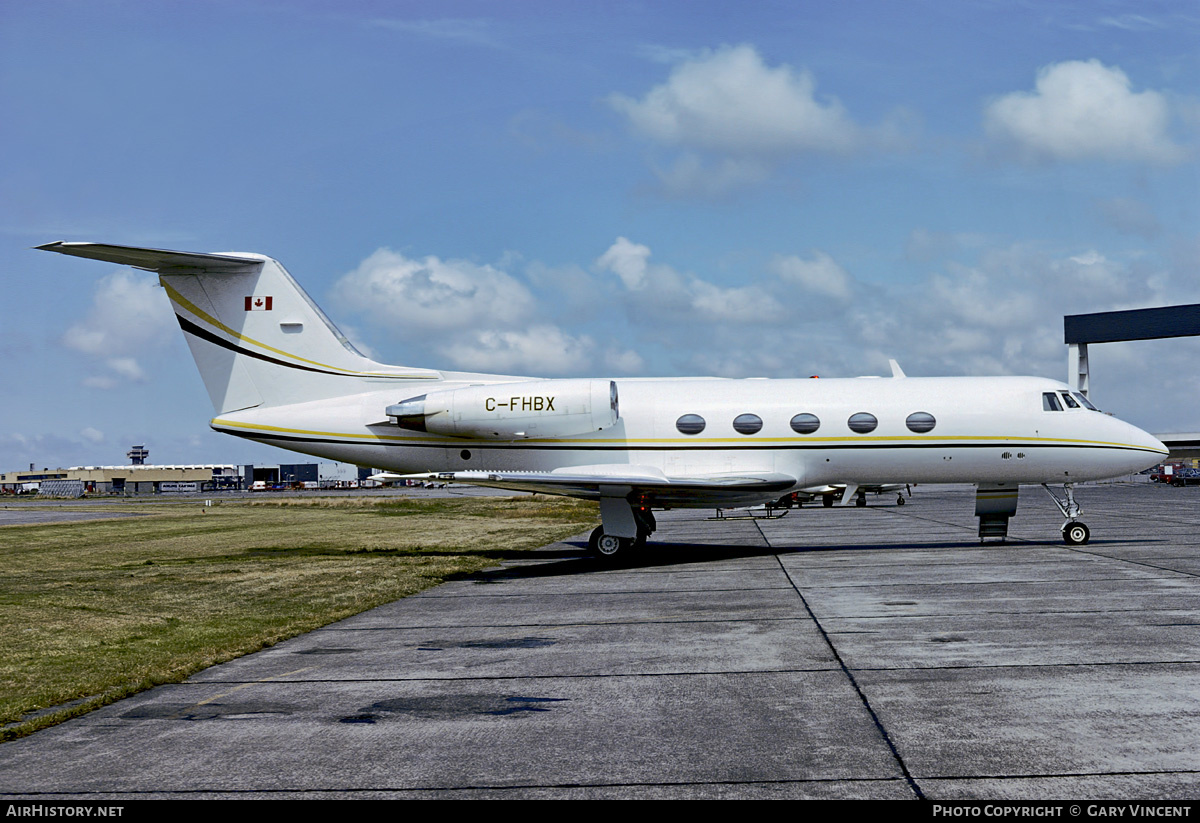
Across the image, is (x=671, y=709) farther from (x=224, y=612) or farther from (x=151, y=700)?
(x=224, y=612)

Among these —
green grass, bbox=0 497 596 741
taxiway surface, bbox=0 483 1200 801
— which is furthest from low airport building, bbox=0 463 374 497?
taxiway surface, bbox=0 483 1200 801

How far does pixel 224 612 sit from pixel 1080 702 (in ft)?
35.7

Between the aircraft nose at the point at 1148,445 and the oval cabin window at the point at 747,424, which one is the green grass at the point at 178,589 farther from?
the aircraft nose at the point at 1148,445

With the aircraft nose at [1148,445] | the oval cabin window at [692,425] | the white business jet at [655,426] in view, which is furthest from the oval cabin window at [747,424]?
the aircraft nose at [1148,445]

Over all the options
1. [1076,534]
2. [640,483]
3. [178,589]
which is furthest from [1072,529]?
[178,589]

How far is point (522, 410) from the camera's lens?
20.3 metres

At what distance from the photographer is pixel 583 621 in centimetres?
1212

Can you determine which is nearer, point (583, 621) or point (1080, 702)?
point (1080, 702)

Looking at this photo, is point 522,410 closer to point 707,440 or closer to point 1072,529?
point 707,440

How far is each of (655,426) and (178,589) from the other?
30.8ft

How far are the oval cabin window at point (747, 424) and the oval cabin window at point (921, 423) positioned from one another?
2.93m

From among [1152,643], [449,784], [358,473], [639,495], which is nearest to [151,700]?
[449,784]

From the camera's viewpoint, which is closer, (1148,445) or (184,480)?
(1148,445)
